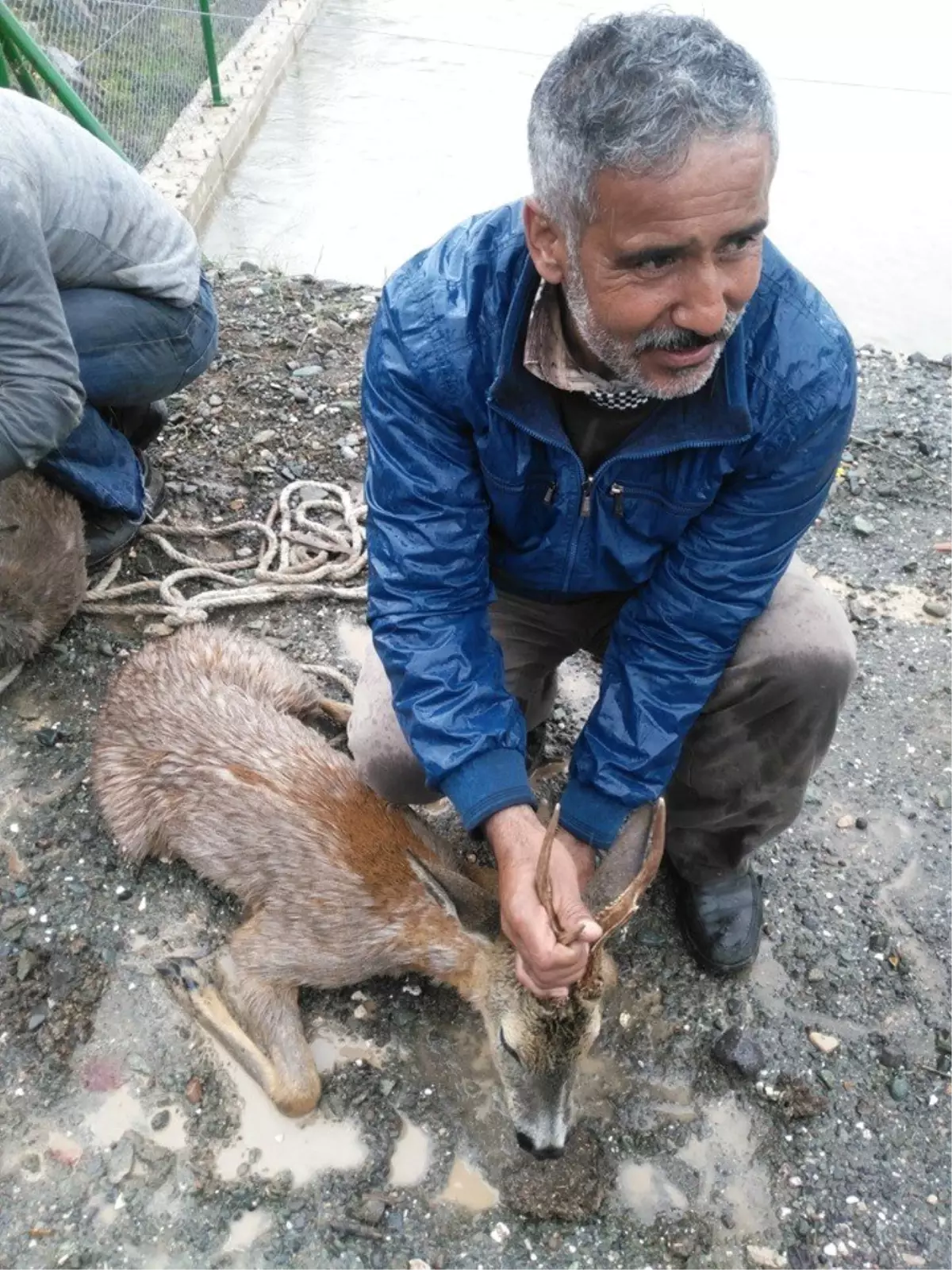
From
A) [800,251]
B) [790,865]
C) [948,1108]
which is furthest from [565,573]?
[800,251]

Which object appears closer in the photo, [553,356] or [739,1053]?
[553,356]

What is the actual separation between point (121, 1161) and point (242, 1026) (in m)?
0.51

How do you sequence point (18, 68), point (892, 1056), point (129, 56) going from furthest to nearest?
point (129, 56) < point (18, 68) < point (892, 1056)

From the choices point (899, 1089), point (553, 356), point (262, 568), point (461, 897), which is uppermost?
point (553, 356)

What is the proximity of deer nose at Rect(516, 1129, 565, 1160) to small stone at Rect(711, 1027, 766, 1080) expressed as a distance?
67 cm

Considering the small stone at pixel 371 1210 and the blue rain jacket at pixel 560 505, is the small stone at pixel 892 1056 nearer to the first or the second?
the blue rain jacket at pixel 560 505

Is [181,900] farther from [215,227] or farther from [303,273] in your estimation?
[215,227]

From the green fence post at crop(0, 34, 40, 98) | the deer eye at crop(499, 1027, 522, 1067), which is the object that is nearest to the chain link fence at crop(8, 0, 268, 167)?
the green fence post at crop(0, 34, 40, 98)

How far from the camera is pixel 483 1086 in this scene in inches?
133

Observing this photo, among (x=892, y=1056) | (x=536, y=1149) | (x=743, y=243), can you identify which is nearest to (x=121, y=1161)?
(x=536, y=1149)

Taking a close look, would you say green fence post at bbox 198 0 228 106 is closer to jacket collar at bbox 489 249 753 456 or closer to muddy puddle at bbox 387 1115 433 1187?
jacket collar at bbox 489 249 753 456

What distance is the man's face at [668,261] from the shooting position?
231 cm

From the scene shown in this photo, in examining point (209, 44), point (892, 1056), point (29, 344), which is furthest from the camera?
point (209, 44)

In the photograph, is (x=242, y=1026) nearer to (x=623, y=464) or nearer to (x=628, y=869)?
(x=628, y=869)
